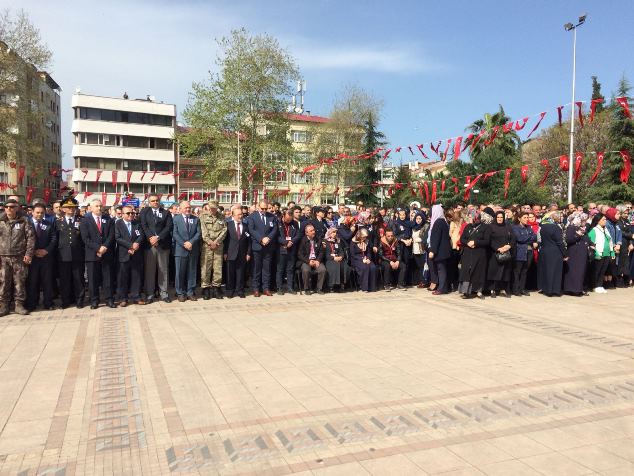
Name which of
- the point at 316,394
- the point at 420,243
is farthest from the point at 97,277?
the point at 420,243

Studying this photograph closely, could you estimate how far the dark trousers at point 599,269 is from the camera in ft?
39.3

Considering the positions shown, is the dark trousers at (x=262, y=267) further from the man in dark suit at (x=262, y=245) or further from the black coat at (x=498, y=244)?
the black coat at (x=498, y=244)

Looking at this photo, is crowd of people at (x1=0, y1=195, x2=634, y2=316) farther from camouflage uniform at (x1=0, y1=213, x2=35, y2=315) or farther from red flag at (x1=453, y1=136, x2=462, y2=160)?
red flag at (x1=453, y1=136, x2=462, y2=160)

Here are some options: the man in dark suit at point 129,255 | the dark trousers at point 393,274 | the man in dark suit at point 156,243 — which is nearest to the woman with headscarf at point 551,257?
→ the dark trousers at point 393,274

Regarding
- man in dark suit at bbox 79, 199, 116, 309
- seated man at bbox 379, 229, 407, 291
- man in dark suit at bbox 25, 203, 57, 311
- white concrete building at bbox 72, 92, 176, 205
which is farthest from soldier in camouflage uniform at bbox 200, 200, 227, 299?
white concrete building at bbox 72, 92, 176, 205

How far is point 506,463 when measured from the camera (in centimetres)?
366

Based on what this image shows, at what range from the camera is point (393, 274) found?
12516 mm

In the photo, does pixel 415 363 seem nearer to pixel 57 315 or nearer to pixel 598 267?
pixel 57 315

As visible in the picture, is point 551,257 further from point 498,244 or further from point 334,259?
point 334,259

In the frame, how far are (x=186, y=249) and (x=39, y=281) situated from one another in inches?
108

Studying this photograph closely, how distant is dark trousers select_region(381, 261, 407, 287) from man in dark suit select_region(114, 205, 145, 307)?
5.48 meters

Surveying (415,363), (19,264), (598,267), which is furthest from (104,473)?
(598,267)

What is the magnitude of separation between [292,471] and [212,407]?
1440 millimetres

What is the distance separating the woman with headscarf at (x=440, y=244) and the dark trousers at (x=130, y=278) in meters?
6.26
